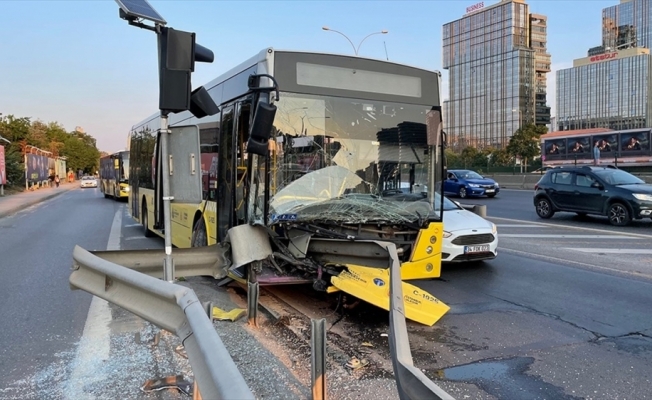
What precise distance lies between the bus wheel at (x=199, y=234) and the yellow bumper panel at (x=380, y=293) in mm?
2800

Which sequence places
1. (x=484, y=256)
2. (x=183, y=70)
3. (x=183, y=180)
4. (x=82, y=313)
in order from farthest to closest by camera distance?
1. (x=484, y=256)
2. (x=82, y=313)
3. (x=183, y=180)
4. (x=183, y=70)

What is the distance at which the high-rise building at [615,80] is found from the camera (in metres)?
85.6

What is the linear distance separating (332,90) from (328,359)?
10.5ft

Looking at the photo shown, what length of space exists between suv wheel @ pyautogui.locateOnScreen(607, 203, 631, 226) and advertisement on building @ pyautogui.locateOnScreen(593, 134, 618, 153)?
3152 cm

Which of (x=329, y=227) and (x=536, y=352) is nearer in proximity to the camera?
(x=536, y=352)

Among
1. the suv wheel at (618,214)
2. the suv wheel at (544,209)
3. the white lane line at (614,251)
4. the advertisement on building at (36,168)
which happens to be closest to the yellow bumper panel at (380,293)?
the white lane line at (614,251)

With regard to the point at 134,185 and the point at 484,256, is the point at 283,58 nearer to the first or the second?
the point at 484,256

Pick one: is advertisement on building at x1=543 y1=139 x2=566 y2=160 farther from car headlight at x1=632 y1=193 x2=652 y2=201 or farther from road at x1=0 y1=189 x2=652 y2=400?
road at x1=0 y1=189 x2=652 y2=400

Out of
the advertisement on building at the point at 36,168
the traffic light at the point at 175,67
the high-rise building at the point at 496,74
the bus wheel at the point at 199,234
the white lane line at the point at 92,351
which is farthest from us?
the high-rise building at the point at 496,74

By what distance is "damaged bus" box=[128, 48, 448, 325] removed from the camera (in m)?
5.91

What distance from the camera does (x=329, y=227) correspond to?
241 inches

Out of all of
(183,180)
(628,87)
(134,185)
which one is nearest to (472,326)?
(183,180)

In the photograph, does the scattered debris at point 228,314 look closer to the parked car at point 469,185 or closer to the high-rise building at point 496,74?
the parked car at point 469,185

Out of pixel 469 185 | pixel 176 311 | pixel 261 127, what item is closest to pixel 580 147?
pixel 469 185
